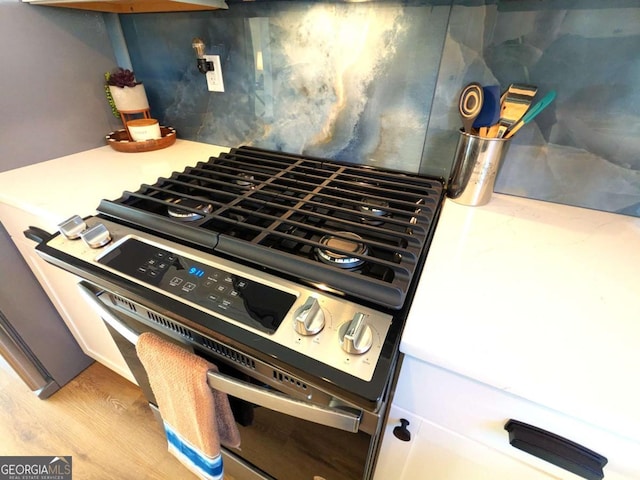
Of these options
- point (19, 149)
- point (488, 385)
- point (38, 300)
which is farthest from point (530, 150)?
point (38, 300)

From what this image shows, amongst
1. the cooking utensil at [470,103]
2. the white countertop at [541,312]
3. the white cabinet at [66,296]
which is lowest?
the white cabinet at [66,296]

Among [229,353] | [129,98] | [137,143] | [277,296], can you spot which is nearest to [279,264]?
[277,296]

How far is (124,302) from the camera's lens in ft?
1.99

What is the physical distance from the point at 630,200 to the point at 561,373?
0.62 metres

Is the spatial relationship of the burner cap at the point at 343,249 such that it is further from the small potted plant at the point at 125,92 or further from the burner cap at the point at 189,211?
the small potted plant at the point at 125,92

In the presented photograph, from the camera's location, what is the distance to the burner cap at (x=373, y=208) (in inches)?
26.4

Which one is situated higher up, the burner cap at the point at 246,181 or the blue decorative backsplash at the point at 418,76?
the blue decorative backsplash at the point at 418,76

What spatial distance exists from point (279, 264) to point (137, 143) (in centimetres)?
91

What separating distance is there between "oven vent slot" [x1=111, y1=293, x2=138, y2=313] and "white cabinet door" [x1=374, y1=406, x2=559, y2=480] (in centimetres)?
53

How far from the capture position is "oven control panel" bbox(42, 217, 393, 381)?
426 mm

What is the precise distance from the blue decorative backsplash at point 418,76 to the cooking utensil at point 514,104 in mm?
46

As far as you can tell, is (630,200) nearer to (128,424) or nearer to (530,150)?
(530,150)

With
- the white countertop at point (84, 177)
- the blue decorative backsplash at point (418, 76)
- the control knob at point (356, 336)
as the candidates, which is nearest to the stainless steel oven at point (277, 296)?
the control knob at point (356, 336)

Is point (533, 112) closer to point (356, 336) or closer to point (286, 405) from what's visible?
point (356, 336)
